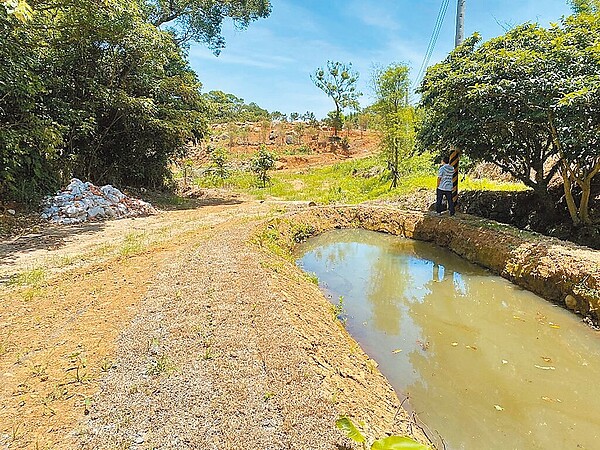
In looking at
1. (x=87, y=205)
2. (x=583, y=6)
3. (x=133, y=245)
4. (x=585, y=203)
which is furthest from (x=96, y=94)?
(x=583, y=6)

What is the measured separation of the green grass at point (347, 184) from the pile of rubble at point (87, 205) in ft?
19.9

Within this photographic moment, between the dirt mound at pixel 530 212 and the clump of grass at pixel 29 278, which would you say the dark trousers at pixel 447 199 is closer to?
the dirt mound at pixel 530 212

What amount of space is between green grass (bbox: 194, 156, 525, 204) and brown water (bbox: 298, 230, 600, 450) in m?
5.91

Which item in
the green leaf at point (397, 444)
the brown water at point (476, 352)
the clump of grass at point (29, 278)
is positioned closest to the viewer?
the green leaf at point (397, 444)

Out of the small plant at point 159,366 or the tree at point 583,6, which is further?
the tree at point 583,6

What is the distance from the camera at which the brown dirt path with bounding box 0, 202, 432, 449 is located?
2.06 metres

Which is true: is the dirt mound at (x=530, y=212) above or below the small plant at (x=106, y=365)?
above

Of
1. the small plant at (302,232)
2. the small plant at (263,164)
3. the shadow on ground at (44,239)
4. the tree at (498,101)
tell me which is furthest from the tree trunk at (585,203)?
the small plant at (263,164)

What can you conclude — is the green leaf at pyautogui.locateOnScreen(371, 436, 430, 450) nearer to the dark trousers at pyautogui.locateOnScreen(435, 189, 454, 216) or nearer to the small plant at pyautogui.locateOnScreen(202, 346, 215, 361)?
the small plant at pyautogui.locateOnScreen(202, 346, 215, 361)

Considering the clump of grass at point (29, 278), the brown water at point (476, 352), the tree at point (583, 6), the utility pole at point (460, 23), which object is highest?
the tree at point (583, 6)

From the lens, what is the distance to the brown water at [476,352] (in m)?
2.73

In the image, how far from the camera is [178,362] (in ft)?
8.84

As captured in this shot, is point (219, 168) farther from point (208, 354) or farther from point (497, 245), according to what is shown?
point (208, 354)

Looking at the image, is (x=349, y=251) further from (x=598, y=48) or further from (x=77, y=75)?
(x=77, y=75)
